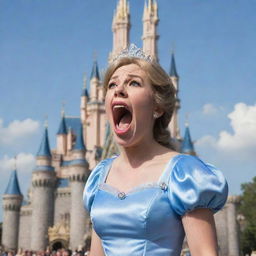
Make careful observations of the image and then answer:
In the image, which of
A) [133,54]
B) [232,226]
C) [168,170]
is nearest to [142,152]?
[168,170]

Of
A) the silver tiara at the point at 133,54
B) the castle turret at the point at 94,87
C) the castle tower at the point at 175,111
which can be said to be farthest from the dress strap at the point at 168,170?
the castle turret at the point at 94,87

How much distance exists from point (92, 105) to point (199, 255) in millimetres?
50941

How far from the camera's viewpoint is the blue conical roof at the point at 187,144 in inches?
1903

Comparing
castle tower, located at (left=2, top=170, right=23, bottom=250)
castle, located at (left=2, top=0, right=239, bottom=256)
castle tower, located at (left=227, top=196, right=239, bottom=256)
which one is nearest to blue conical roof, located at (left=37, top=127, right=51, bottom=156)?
castle, located at (left=2, top=0, right=239, bottom=256)

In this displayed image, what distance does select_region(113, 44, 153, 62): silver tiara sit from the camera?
97.7 inches

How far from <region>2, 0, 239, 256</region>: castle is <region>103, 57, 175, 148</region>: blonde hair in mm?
40917

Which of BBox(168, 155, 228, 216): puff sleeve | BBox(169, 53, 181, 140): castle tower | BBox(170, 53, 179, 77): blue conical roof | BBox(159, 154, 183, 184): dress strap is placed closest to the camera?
BBox(168, 155, 228, 216): puff sleeve

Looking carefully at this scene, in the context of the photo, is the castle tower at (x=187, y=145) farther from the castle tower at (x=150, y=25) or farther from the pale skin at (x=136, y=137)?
the pale skin at (x=136, y=137)

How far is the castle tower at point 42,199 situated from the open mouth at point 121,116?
1721 inches

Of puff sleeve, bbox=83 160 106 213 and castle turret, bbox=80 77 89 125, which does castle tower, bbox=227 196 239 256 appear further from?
puff sleeve, bbox=83 160 106 213

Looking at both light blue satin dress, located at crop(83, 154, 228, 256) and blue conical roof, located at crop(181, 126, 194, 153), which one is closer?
light blue satin dress, located at crop(83, 154, 228, 256)

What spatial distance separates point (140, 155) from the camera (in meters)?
2.39

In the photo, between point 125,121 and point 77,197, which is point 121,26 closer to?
point 77,197

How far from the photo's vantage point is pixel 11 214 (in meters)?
48.9
